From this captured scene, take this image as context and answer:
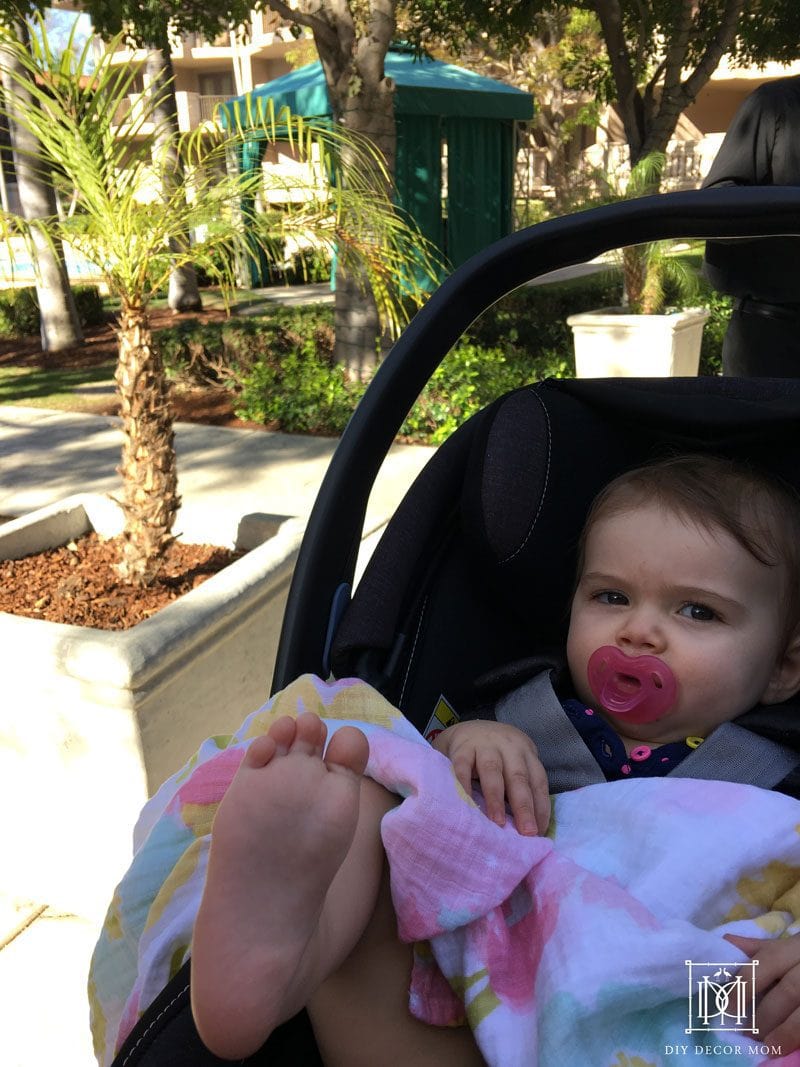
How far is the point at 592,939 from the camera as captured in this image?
0.95m

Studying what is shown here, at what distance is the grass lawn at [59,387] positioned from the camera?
7.41 meters

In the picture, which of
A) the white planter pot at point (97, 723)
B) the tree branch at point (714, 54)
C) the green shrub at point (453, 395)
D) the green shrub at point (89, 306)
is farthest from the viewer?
the green shrub at point (89, 306)

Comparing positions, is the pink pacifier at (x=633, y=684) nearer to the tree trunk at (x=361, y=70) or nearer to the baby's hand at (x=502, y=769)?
the baby's hand at (x=502, y=769)

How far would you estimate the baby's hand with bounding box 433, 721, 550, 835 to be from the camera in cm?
115

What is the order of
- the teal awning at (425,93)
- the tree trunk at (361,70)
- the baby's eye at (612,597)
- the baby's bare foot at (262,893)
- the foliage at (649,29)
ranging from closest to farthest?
the baby's bare foot at (262,893) → the baby's eye at (612,597) → the tree trunk at (361,70) → the foliage at (649,29) → the teal awning at (425,93)

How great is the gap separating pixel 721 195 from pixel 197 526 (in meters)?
2.34

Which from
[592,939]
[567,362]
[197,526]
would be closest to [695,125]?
[567,362]

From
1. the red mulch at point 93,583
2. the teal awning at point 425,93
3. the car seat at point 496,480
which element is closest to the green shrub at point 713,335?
the teal awning at point 425,93

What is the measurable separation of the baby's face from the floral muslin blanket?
0.21m

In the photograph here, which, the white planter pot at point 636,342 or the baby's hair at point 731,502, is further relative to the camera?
the white planter pot at point 636,342

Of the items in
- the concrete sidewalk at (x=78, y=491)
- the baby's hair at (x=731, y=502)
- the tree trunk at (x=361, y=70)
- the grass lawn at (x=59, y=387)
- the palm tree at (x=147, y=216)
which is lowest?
the concrete sidewalk at (x=78, y=491)

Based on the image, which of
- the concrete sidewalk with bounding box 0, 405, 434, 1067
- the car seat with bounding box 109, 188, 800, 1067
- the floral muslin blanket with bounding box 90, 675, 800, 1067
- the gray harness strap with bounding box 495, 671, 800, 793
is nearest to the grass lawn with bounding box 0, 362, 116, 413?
the concrete sidewalk with bounding box 0, 405, 434, 1067

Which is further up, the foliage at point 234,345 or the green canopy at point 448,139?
the green canopy at point 448,139

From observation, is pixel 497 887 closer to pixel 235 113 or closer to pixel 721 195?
pixel 721 195
